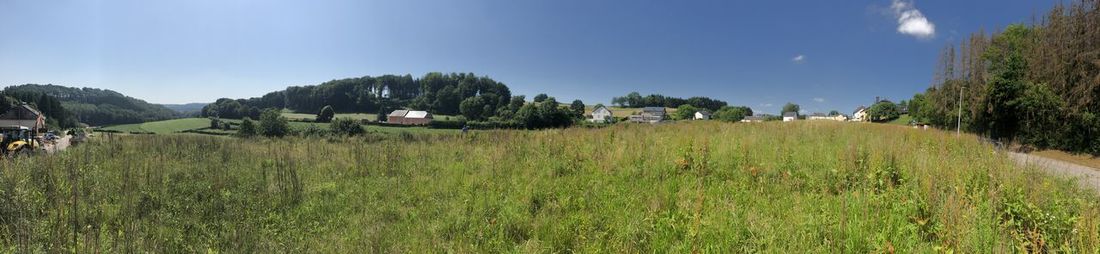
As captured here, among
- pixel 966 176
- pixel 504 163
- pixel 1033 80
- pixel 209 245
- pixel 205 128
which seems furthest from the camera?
pixel 205 128

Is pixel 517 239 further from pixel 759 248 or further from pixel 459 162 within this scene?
pixel 459 162

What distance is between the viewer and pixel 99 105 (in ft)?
230

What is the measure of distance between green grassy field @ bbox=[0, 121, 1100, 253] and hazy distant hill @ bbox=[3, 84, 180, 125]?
3039 inches


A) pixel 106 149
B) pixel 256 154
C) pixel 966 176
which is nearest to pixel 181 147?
pixel 106 149

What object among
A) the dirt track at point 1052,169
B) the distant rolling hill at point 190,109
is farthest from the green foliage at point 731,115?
the distant rolling hill at point 190,109

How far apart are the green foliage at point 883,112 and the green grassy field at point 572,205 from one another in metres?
101

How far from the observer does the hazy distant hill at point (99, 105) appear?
60.6 metres

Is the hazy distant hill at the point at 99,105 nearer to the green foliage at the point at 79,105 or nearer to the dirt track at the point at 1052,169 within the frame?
the green foliage at the point at 79,105

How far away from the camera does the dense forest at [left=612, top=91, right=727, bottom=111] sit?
117 metres

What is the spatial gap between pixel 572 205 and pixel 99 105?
103 m

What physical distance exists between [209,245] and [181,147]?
10.2 m

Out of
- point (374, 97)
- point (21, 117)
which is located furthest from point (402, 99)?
point (21, 117)

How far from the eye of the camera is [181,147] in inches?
433

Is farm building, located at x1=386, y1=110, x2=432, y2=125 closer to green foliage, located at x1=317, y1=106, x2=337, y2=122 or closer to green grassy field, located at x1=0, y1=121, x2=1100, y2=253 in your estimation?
green foliage, located at x1=317, y1=106, x2=337, y2=122
